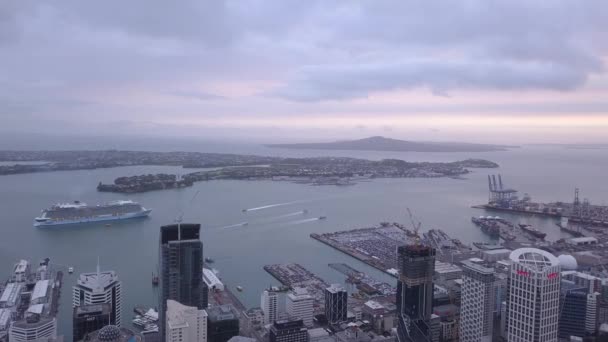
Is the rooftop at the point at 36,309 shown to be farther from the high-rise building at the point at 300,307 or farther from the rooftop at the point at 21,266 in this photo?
the high-rise building at the point at 300,307

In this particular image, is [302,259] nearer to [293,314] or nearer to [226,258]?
[226,258]

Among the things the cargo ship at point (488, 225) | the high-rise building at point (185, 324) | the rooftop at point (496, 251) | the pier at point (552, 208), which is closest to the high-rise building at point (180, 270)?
the high-rise building at point (185, 324)

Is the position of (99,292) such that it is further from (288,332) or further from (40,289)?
(288,332)

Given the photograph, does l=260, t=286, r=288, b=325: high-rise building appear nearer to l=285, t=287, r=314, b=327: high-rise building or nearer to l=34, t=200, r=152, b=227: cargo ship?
l=285, t=287, r=314, b=327: high-rise building

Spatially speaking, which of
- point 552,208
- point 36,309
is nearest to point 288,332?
point 36,309

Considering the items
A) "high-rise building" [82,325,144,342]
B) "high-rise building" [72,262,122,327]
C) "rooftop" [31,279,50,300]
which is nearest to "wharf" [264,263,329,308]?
"high-rise building" [72,262,122,327]

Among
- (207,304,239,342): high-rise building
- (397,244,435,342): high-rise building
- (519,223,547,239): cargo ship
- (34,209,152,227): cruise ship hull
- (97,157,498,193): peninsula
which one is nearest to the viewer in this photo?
(207,304,239,342): high-rise building
